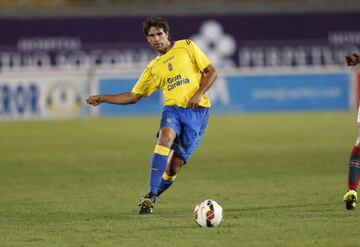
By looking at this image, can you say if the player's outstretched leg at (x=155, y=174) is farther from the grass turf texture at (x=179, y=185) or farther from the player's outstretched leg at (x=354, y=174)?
the player's outstretched leg at (x=354, y=174)

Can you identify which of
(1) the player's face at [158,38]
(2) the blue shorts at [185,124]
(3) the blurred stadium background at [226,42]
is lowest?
(3) the blurred stadium background at [226,42]

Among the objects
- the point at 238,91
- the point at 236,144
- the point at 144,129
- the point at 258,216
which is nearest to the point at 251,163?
the point at 236,144

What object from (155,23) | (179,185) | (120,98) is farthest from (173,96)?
(179,185)

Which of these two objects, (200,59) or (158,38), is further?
(200,59)

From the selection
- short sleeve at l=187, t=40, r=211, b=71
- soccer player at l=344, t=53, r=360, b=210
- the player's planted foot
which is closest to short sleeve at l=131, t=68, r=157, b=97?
short sleeve at l=187, t=40, r=211, b=71

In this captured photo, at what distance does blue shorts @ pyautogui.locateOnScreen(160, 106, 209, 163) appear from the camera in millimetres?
9352

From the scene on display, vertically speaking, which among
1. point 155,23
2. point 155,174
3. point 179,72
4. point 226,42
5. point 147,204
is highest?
point 155,23

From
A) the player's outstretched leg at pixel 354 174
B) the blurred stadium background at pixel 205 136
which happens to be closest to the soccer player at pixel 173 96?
the blurred stadium background at pixel 205 136

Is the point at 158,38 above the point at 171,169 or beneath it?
above

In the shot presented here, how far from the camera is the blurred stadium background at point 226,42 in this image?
84.0ft

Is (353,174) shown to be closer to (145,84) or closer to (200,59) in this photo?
(200,59)

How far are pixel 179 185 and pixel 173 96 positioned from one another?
2934mm

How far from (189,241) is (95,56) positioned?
73.6 ft

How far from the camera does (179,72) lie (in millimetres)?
9492
